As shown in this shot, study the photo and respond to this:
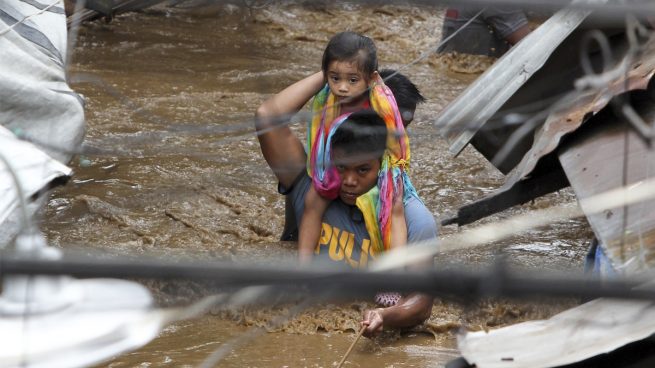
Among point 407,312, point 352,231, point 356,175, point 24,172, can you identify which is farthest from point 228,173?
point 24,172

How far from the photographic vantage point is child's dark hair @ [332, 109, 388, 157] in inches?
169

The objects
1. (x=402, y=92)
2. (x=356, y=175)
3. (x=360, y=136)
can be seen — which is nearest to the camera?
(x=360, y=136)

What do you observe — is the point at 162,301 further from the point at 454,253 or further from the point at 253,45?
the point at 253,45

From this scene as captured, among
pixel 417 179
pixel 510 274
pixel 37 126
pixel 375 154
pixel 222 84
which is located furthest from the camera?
pixel 222 84

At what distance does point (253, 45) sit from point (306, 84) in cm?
417

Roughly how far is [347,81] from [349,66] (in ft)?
0.21

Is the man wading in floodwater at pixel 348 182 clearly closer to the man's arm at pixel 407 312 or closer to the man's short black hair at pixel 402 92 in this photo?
the man's arm at pixel 407 312

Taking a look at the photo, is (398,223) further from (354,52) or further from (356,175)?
(354,52)

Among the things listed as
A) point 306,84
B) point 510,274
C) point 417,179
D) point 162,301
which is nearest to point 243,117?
point 417,179

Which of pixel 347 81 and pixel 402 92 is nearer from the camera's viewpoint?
pixel 347 81

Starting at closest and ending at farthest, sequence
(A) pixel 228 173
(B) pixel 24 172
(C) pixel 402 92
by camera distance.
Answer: (B) pixel 24 172, (C) pixel 402 92, (A) pixel 228 173

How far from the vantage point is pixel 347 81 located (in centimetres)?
446

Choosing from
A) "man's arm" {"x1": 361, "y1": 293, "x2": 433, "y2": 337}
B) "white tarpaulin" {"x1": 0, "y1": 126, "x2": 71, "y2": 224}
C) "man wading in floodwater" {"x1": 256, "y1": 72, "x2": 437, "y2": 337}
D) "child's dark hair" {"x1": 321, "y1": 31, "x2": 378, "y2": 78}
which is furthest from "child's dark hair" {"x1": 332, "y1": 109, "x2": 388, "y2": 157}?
"white tarpaulin" {"x1": 0, "y1": 126, "x2": 71, "y2": 224}

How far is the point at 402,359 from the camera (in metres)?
4.26
